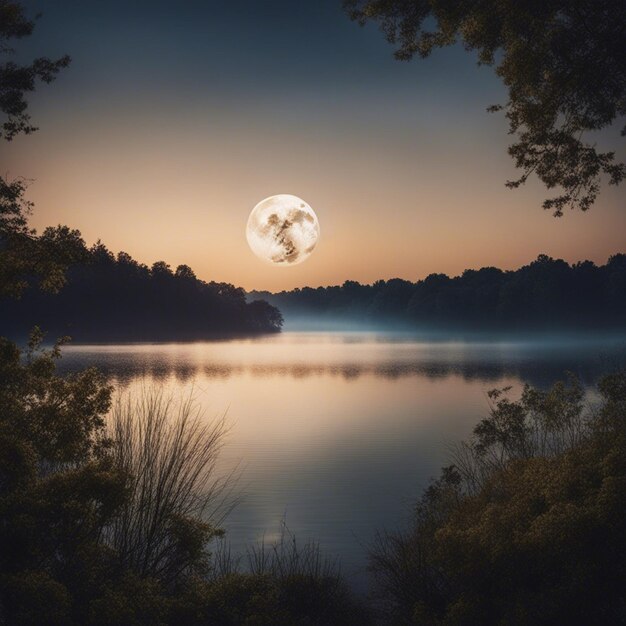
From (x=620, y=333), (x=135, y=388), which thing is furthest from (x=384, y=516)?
(x=620, y=333)

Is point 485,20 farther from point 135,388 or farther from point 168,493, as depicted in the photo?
point 135,388

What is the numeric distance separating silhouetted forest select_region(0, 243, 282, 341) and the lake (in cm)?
7101

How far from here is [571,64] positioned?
36.9 feet

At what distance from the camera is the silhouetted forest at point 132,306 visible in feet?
419

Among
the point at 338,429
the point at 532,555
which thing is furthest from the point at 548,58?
the point at 338,429

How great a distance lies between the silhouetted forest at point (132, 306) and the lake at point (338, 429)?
71007 mm

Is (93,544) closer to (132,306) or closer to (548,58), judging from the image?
(548,58)

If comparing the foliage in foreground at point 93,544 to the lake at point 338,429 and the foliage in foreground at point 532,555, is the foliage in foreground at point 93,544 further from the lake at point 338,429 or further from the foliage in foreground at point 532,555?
the lake at point 338,429

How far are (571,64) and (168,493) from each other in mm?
9625

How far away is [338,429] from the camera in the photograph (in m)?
29.6

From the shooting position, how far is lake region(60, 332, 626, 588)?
15.2 meters

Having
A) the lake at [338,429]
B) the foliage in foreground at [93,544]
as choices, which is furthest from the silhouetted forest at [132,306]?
the foliage in foreground at [93,544]

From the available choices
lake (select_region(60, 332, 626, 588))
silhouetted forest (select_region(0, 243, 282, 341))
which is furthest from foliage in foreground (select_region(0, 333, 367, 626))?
silhouetted forest (select_region(0, 243, 282, 341))

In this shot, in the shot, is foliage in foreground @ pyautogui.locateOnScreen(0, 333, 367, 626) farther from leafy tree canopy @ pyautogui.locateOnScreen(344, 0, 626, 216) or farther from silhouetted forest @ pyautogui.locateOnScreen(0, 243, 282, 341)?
silhouetted forest @ pyautogui.locateOnScreen(0, 243, 282, 341)
